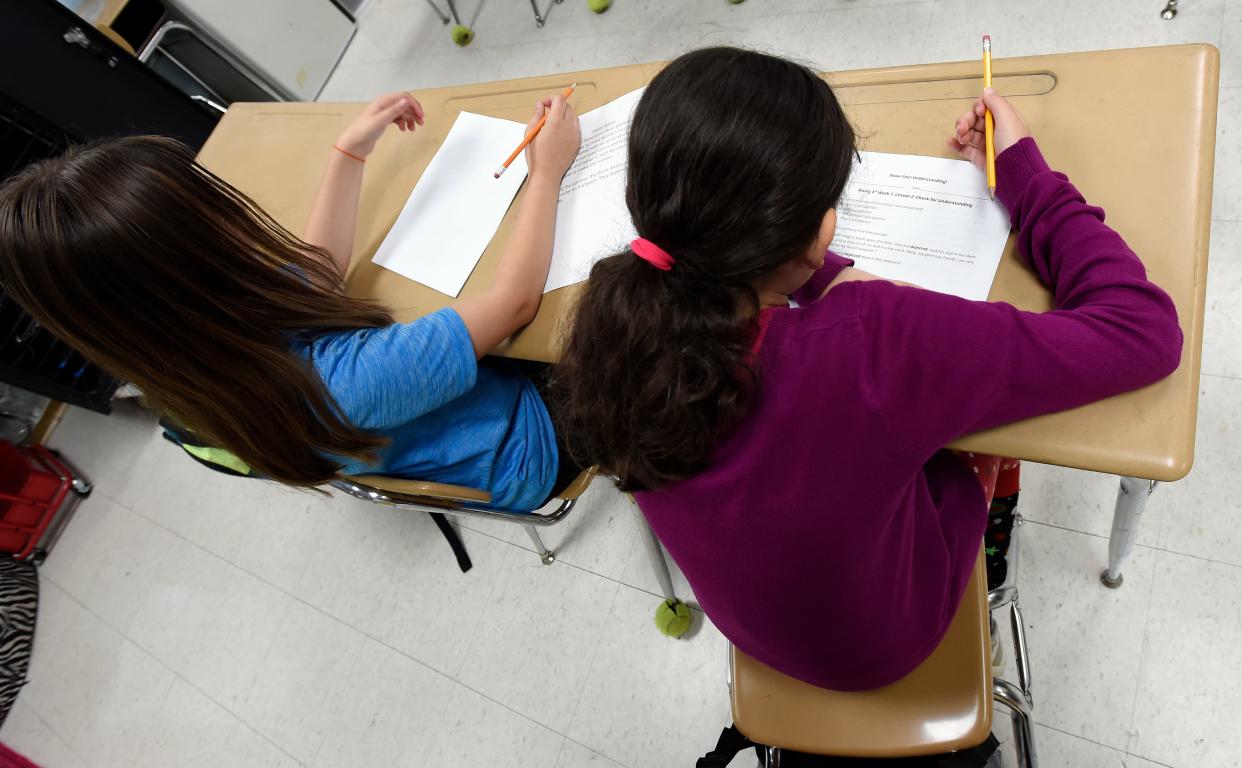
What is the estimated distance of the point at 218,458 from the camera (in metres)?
0.97

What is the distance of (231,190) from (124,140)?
11 cm

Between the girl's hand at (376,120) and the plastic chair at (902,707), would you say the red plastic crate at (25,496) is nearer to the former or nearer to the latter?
the girl's hand at (376,120)

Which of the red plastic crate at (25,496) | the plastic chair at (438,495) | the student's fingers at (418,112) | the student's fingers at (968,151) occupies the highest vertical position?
the student's fingers at (968,151)

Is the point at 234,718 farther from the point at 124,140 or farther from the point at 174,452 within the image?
the point at 124,140

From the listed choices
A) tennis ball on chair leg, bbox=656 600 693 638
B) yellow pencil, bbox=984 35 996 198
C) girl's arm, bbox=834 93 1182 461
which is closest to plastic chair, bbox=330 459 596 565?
tennis ball on chair leg, bbox=656 600 693 638

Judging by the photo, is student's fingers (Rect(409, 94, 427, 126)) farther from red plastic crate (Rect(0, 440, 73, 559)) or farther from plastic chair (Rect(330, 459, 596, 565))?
red plastic crate (Rect(0, 440, 73, 559))

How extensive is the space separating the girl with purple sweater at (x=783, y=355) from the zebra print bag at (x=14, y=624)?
226cm

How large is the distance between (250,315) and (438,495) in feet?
1.01

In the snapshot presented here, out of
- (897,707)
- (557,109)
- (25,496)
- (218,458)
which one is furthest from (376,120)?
(25,496)

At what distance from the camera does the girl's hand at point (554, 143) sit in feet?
3.14

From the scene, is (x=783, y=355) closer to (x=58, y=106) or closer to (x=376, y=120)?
(x=376, y=120)

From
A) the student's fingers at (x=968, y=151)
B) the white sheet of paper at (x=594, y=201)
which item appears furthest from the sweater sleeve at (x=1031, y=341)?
the white sheet of paper at (x=594, y=201)

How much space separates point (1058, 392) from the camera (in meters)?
0.60

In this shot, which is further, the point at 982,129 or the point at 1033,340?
the point at 982,129
